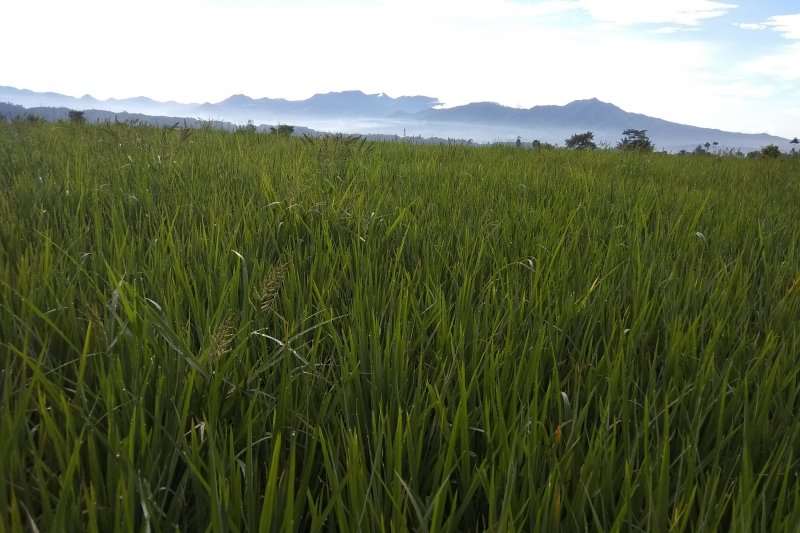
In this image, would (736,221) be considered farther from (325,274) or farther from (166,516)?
(166,516)

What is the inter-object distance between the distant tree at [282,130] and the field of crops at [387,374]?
16.3 ft

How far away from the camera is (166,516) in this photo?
2.00 ft

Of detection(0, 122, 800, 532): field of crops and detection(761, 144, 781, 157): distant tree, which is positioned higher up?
detection(761, 144, 781, 157): distant tree

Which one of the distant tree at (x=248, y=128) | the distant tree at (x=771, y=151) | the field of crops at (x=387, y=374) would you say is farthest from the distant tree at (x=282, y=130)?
the distant tree at (x=771, y=151)

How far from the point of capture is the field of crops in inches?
24.8

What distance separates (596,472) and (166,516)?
21.4 inches

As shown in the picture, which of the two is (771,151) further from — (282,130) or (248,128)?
(248,128)

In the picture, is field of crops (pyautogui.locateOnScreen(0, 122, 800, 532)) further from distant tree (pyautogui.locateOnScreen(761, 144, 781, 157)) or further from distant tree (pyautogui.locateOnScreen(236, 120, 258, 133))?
distant tree (pyautogui.locateOnScreen(761, 144, 781, 157))

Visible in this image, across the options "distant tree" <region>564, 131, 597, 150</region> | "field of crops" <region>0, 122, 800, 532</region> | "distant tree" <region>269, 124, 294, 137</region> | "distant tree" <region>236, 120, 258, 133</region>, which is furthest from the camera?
"distant tree" <region>564, 131, 597, 150</region>

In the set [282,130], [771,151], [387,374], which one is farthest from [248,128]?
[771,151]

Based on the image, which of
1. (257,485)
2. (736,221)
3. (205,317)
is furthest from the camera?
(736,221)

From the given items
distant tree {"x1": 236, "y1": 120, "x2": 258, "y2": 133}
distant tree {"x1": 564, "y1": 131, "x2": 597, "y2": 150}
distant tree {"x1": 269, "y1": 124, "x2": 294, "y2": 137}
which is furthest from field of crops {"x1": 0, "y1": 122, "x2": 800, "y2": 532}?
distant tree {"x1": 564, "y1": 131, "x2": 597, "y2": 150}

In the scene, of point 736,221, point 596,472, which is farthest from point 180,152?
point 596,472

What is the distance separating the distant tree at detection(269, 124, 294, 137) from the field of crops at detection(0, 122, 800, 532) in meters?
4.96
